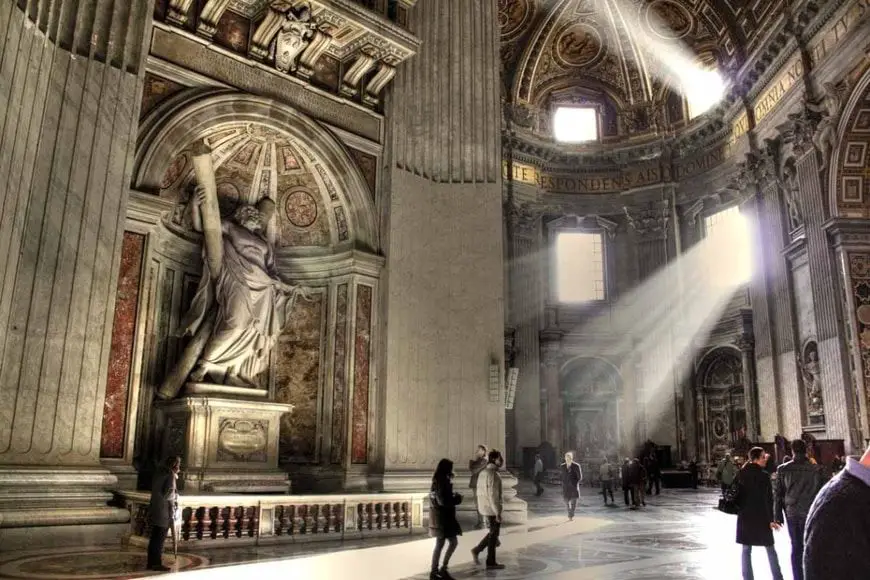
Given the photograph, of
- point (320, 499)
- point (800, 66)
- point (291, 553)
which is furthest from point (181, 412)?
point (800, 66)

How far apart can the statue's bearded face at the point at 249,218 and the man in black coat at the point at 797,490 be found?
7591 mm

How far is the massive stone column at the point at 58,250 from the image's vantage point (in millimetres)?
6895

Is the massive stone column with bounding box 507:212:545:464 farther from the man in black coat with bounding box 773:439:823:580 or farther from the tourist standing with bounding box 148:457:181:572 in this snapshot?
the tourist standing with bounding box 148:457:181:572

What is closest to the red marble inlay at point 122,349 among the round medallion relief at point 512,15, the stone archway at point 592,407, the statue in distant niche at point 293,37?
the statue in distant niche at point 293,37

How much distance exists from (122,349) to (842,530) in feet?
26.0

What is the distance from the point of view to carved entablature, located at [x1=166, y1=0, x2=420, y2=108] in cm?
999

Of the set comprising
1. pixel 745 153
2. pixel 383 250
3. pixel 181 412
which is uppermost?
pixel 745 153

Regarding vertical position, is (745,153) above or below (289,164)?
above

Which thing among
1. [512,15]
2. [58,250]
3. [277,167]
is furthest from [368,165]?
[512,15]

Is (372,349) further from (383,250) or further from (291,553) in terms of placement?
(291,553)

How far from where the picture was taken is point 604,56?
26.6m

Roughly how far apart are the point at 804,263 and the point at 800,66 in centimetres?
500

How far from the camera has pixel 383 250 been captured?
11148mm

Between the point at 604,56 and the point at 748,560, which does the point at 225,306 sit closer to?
the point at 748,560
